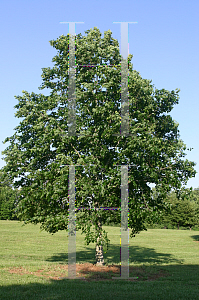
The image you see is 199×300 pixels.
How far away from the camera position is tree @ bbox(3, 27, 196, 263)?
1397cm

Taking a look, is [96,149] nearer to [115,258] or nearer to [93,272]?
[93,272]

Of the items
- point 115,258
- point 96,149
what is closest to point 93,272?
point 96,149

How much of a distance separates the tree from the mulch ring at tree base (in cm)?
155

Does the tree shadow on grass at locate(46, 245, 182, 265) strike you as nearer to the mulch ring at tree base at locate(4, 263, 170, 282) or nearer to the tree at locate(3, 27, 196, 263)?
the mulch ring at tree base at locate(4, 263, 170, 282)

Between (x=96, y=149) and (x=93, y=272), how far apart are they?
623cm

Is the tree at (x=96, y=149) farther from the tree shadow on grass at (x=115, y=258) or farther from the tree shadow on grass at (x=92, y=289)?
the tree shadow on grass at (x=115, y=258)

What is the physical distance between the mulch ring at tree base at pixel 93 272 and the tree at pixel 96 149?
155cm

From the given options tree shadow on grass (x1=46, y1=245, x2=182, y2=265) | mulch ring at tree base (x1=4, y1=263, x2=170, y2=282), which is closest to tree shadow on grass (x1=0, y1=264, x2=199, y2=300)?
mulch ring at tree base (x1=4, y1=263, x2=170, y2=282)

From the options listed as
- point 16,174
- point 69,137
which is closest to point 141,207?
point 69,137

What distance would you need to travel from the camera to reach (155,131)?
16.5 meters

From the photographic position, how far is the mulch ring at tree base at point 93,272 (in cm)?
1400

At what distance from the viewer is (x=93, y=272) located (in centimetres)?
1495

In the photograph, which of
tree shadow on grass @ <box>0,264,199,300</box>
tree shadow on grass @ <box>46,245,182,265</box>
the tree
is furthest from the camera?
tree shadow on grass @ <box>46,245,182,265</box>

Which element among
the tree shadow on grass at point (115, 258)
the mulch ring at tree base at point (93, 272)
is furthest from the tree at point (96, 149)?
the tree shadow on grass at point (115, 258)
